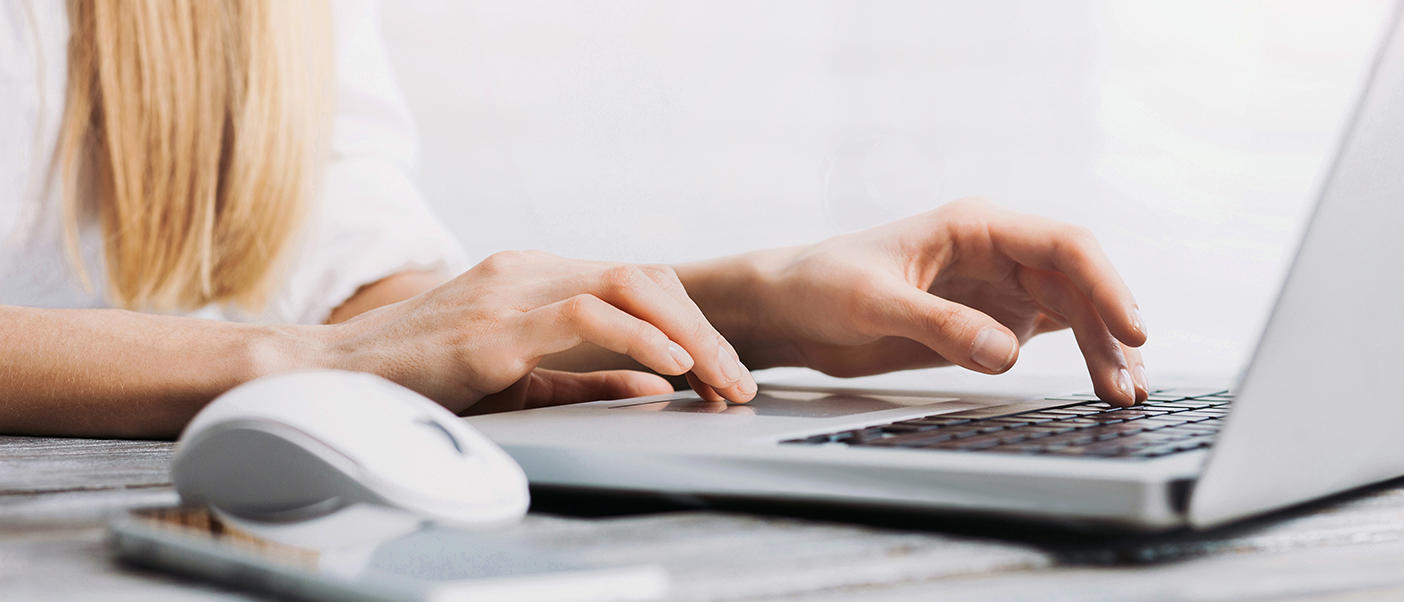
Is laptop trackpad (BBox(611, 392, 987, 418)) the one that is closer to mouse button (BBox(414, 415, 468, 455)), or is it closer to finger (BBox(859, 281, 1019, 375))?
finger (BBox(859, 281, 1019, 375))

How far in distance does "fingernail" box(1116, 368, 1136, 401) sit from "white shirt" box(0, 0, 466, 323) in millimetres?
853

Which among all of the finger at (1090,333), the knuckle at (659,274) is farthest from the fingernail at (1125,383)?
the knuckle at (659,274)

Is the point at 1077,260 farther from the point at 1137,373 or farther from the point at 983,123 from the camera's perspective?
the point at 983,123

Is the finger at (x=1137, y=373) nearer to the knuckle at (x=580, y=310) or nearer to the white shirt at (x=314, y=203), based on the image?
the knuckle at (x=580, y=310)

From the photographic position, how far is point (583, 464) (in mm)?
415

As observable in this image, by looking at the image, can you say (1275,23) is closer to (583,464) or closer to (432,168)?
(432,168)

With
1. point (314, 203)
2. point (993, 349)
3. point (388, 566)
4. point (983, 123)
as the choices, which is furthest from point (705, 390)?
point (983, 123)

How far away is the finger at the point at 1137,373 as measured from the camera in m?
0.65

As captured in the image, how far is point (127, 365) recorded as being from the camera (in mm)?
659

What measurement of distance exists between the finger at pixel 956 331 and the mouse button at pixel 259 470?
403 millimetres

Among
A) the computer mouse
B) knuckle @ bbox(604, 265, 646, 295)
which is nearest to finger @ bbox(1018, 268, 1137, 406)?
knuckle @ bbox(604, 265, 646, 295)

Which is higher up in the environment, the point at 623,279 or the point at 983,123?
the point at 623,279

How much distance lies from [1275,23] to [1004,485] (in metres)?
3.98

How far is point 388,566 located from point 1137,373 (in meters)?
0.52
